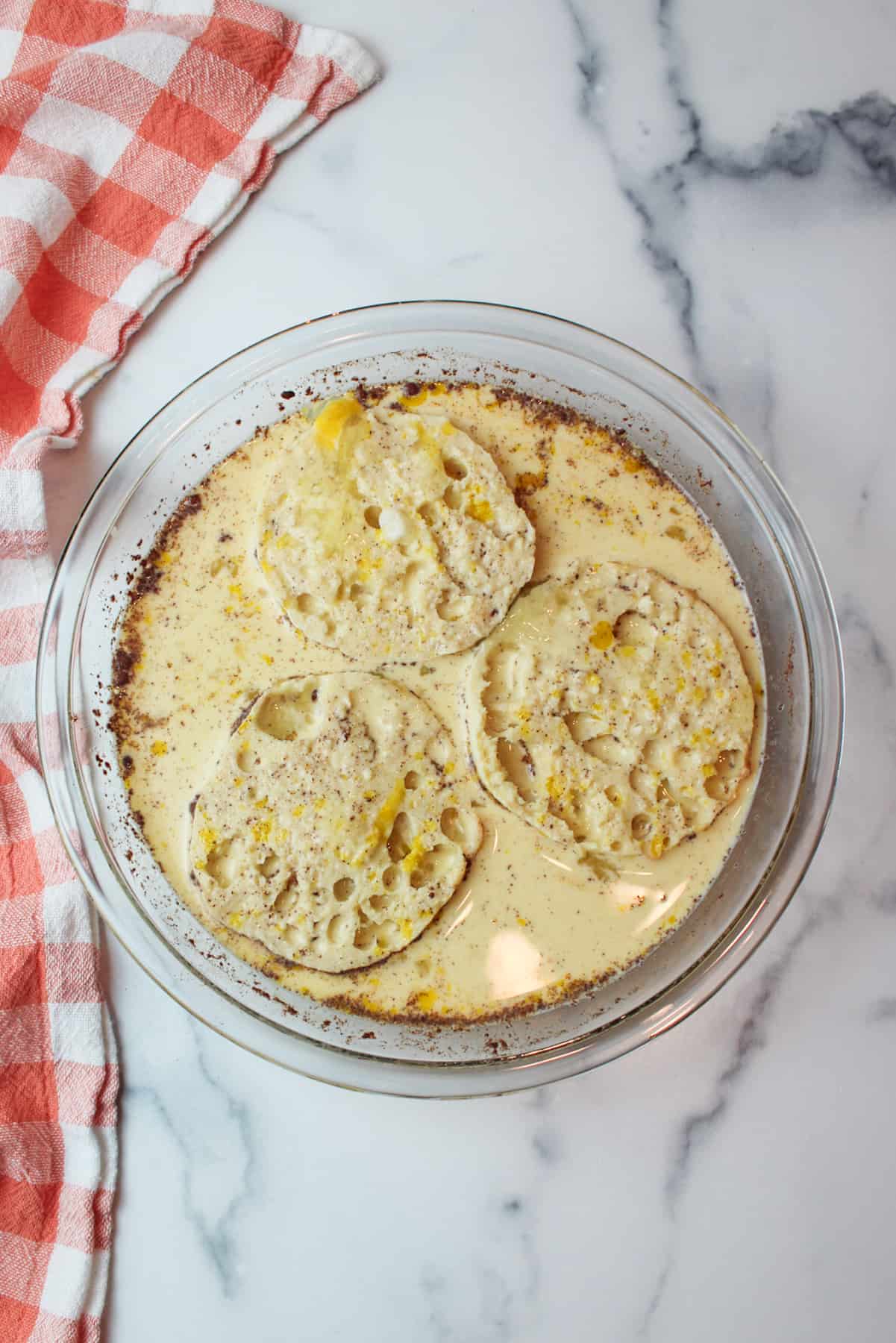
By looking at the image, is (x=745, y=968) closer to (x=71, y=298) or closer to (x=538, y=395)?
(x=538, y=395)

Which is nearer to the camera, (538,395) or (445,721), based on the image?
(445,721)

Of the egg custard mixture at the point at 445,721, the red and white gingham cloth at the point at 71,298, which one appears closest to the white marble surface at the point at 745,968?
the red and white gingham cloth at the point at 71,298

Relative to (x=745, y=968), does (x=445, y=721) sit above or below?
above

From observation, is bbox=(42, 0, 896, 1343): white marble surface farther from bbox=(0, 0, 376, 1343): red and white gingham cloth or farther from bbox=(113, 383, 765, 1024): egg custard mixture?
bbox=(113, 383, 765, 1024): egg custard mixture

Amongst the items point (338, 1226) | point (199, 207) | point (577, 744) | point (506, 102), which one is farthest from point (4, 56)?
point (338, 1226)

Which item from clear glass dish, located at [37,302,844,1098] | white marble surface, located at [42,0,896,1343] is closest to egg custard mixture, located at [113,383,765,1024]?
clear glass dish, located at [37,302,844,1098]

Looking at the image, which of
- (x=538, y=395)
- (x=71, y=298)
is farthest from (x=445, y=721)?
(x=71, y=298)
